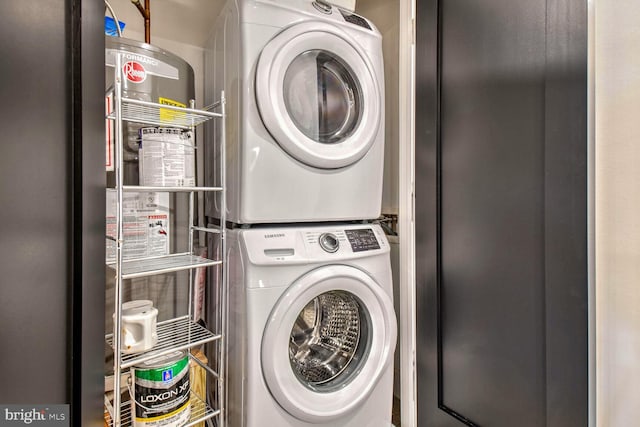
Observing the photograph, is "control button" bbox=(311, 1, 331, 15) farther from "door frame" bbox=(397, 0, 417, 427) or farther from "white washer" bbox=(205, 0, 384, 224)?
"door frame" bbox=(397, 0, 417, 427)

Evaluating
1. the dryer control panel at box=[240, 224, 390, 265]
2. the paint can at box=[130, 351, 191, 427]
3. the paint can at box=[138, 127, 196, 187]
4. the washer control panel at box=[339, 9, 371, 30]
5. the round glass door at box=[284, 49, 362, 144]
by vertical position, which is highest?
the washer control panel at box=[339, 9, 371, 30]

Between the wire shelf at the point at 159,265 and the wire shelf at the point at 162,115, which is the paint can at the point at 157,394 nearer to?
the wire shelf at the point at 159,265

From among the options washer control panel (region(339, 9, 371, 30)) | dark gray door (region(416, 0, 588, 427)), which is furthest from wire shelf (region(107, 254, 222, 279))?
washer control panel (region(339, 9, 371, 30))

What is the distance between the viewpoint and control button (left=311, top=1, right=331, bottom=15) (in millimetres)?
1229

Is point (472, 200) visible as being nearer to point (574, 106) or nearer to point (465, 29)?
point (574, 106)

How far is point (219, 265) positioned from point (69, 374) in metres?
0.67

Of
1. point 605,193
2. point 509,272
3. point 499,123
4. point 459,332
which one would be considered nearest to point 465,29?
point 499,123

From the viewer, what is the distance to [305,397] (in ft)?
3.49

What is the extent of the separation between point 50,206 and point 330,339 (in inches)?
42.4

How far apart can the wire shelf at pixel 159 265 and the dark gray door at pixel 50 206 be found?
0.30 m

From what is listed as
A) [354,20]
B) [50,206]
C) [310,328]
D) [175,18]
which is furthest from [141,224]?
[354,20]

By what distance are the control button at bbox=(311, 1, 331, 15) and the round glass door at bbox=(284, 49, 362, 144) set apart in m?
0.16

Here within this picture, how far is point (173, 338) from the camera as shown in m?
1.14

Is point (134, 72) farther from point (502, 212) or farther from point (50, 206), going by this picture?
point (502, 212)
